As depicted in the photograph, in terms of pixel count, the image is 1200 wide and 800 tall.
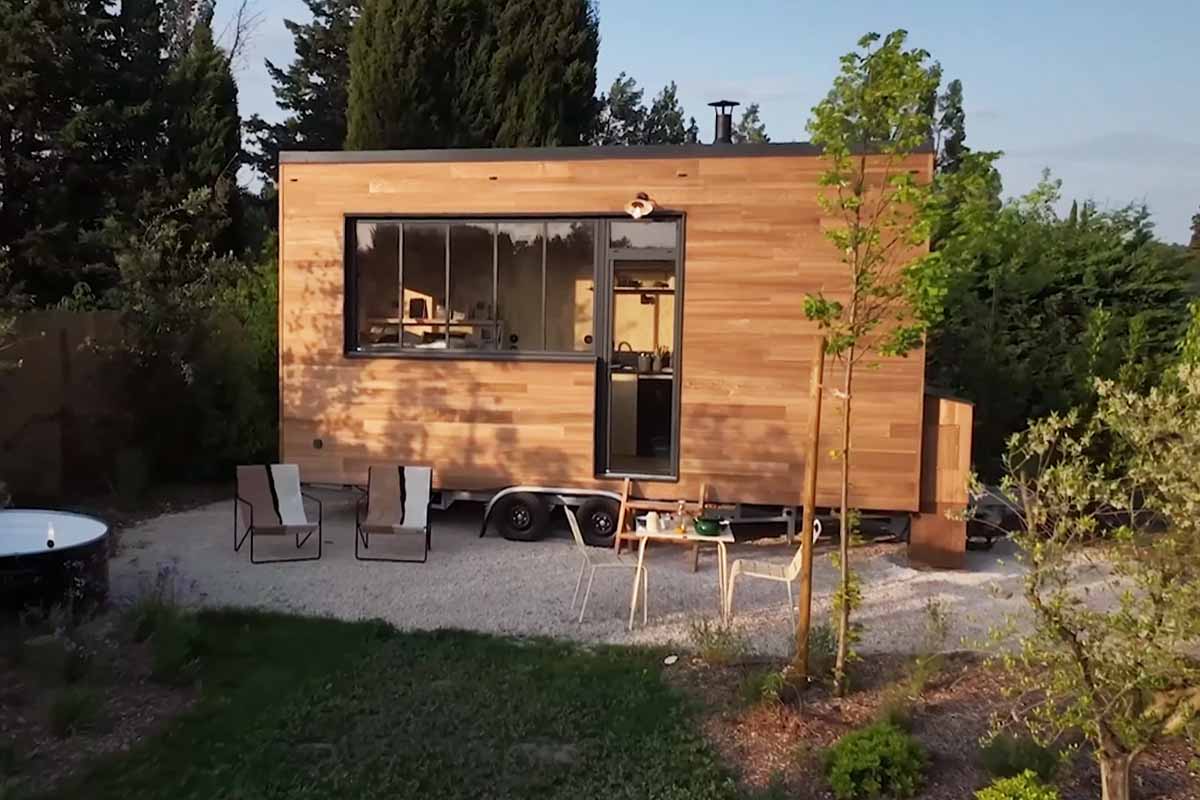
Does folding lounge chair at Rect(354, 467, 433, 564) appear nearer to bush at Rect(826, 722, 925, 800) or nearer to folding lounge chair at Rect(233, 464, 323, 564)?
folding lounge chair at Rect(233, 464, 323, 564)

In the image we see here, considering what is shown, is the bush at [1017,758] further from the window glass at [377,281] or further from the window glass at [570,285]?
the window glass at [377,281]

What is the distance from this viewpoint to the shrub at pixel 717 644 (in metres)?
5.03

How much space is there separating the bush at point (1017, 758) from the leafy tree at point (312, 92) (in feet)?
77.9

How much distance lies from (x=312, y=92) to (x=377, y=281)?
61.4 ft

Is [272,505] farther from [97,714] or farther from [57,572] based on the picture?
[97,714]

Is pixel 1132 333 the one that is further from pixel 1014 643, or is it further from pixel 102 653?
pixel 102 653

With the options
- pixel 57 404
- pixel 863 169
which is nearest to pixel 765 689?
pixel 863 169

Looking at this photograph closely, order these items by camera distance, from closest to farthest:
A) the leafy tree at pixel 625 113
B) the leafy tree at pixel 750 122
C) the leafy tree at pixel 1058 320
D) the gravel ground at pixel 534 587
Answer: the gravel ground at pixel 534 587, the leafy tree at pixel 1058 320, the leafy tree at pixel 625 113, the leafy tree at pixel 750 122

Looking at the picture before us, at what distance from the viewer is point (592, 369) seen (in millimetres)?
8117

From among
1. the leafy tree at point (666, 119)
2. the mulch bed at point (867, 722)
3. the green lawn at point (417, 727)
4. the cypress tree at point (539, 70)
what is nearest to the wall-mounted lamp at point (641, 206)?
the green lawn at point (417, 727)

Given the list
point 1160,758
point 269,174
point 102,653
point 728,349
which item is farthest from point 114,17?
point 1160,758

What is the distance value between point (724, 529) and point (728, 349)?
1.73 metres

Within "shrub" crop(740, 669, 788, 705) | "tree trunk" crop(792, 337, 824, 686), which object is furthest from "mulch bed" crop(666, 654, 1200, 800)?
"tree trunk" crop(792, 337, 824, 686)

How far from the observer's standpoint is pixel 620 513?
770 cm
